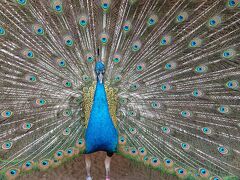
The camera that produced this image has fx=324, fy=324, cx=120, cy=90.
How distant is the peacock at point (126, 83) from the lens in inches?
103

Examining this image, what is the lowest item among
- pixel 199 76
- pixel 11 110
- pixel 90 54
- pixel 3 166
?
pixel 3 166

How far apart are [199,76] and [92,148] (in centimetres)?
111

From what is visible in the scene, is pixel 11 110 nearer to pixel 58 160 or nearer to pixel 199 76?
pixel 58 160

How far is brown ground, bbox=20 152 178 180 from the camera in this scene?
3114mm

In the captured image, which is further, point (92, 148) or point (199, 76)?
point (199, 76)

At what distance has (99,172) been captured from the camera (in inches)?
127

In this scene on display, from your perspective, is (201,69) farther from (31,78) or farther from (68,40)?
(31,78)

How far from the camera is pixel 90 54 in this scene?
9.11 ft

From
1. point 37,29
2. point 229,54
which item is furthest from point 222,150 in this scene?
point 37,29

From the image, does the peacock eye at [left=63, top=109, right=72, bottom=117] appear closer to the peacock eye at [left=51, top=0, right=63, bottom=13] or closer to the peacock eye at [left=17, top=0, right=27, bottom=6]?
the peacock eye at [left=51, top=0, right=63, bottom=13]

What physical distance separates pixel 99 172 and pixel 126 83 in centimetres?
100

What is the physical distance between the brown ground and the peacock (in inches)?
16.4

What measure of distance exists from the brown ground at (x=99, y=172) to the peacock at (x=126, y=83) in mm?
417

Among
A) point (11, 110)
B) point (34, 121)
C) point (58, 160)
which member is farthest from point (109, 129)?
point (11, 110)
